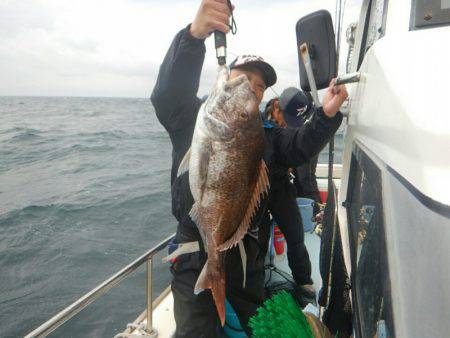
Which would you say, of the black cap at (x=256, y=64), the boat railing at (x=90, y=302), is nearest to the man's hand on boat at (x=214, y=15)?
the black cap at (x=256, y=64)

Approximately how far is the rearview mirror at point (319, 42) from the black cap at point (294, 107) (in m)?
1.91

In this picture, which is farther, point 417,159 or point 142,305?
point 142,305

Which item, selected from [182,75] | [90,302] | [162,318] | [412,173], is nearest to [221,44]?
[182,75]

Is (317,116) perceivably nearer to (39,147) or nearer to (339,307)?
(339,307)

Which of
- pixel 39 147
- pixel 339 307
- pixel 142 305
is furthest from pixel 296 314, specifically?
A: pixel 39 147

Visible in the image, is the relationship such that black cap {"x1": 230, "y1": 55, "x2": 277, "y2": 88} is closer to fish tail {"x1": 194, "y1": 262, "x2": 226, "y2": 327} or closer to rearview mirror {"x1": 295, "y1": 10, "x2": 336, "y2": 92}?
rearview mirror {"x1": 295, "y1": 10, "x2": 336, "y2": 92}

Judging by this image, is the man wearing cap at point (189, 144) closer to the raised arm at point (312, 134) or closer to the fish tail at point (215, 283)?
the raised arm at point (312, 134)

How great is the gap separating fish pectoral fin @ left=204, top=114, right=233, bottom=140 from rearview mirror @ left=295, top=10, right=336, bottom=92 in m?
0.54

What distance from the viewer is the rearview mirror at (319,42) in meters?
1.59

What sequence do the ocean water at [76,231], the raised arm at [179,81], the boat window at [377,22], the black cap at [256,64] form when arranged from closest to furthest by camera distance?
the boat window at [377,22], the raised arm at [179,81], the black cap at [256,64], the ocean water at [76,231]

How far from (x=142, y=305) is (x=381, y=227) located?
19.5ft

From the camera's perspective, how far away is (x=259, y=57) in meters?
2.14

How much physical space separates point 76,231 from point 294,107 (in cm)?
786

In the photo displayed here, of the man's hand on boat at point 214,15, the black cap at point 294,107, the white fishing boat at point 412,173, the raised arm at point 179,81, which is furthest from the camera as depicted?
the black cap at point 294,107
